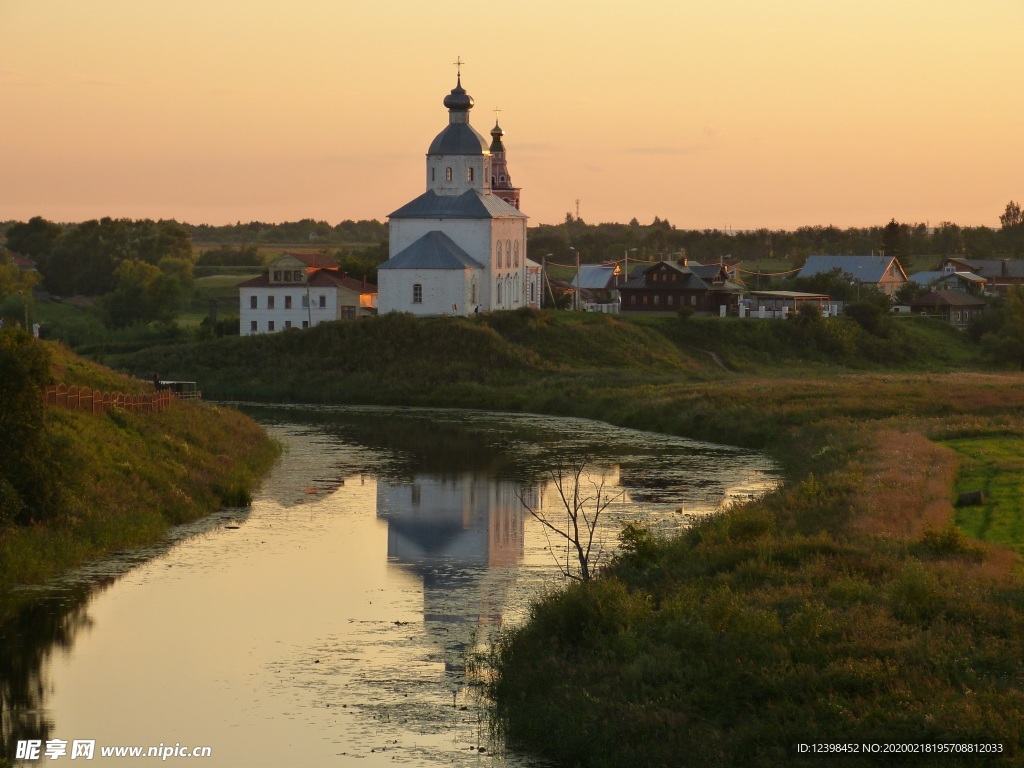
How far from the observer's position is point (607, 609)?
18.3m

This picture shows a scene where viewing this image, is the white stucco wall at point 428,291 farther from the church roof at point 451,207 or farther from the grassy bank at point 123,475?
the grassy bank at point 123,475

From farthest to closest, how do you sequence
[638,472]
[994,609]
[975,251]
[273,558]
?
[975,251] < [638,472] < [273,558] < [994,609]

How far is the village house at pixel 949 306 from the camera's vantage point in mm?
90188

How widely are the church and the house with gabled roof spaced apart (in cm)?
3352

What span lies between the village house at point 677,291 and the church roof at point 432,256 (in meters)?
16.6

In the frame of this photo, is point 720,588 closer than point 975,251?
Yes

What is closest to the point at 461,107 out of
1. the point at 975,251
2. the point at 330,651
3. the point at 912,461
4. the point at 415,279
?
the point at 415,279

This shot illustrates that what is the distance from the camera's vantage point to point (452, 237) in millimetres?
71312

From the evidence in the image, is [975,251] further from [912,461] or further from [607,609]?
[607,609]

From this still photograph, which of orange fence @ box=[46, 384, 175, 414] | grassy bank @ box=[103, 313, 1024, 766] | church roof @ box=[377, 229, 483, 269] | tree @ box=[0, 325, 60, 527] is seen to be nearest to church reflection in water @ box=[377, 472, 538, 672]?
grassy bank @ box=[103, 313, 1024, 766]

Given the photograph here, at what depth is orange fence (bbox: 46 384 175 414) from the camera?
31.3 meters

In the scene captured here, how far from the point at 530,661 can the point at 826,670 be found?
12.8 feet

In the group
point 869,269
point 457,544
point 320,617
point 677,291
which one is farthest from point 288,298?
point 320,617

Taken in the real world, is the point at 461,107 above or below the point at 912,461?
above
